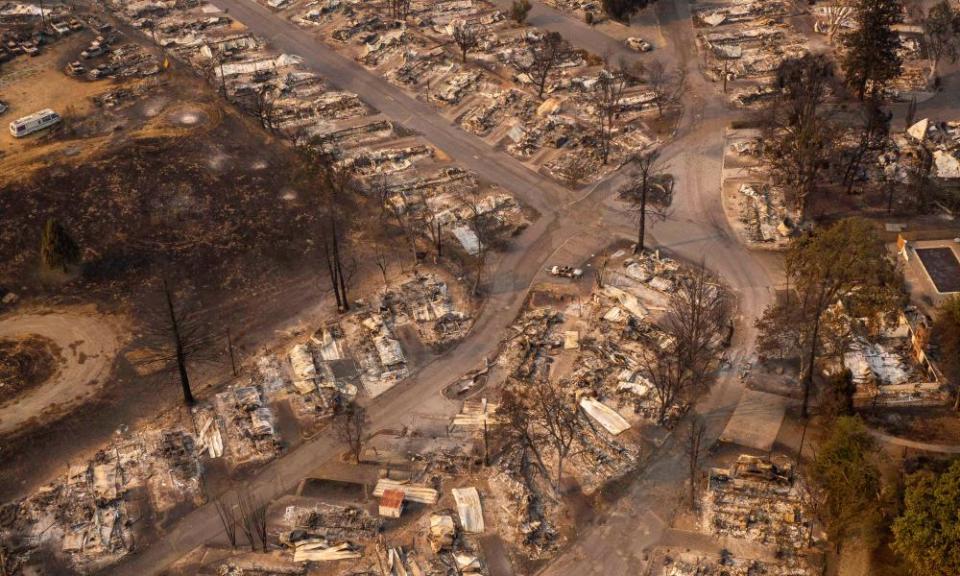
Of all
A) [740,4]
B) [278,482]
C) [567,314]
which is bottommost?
[278,482]

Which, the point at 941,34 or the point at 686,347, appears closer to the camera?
the point at 686,347

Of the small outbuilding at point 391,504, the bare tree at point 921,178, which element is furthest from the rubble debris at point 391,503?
the bare tree at point 921,178

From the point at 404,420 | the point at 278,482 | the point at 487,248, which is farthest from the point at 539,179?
the point at 278,482

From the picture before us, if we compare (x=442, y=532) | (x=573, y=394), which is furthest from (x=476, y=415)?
(x=442, y=532)

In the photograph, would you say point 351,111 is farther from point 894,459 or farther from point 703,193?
point 894,459

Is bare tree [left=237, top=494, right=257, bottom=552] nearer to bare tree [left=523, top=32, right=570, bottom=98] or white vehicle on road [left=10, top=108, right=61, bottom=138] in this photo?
white vehicle on road [left=10, top=108, right=61, bottom=138]

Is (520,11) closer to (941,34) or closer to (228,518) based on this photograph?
(941,34)
